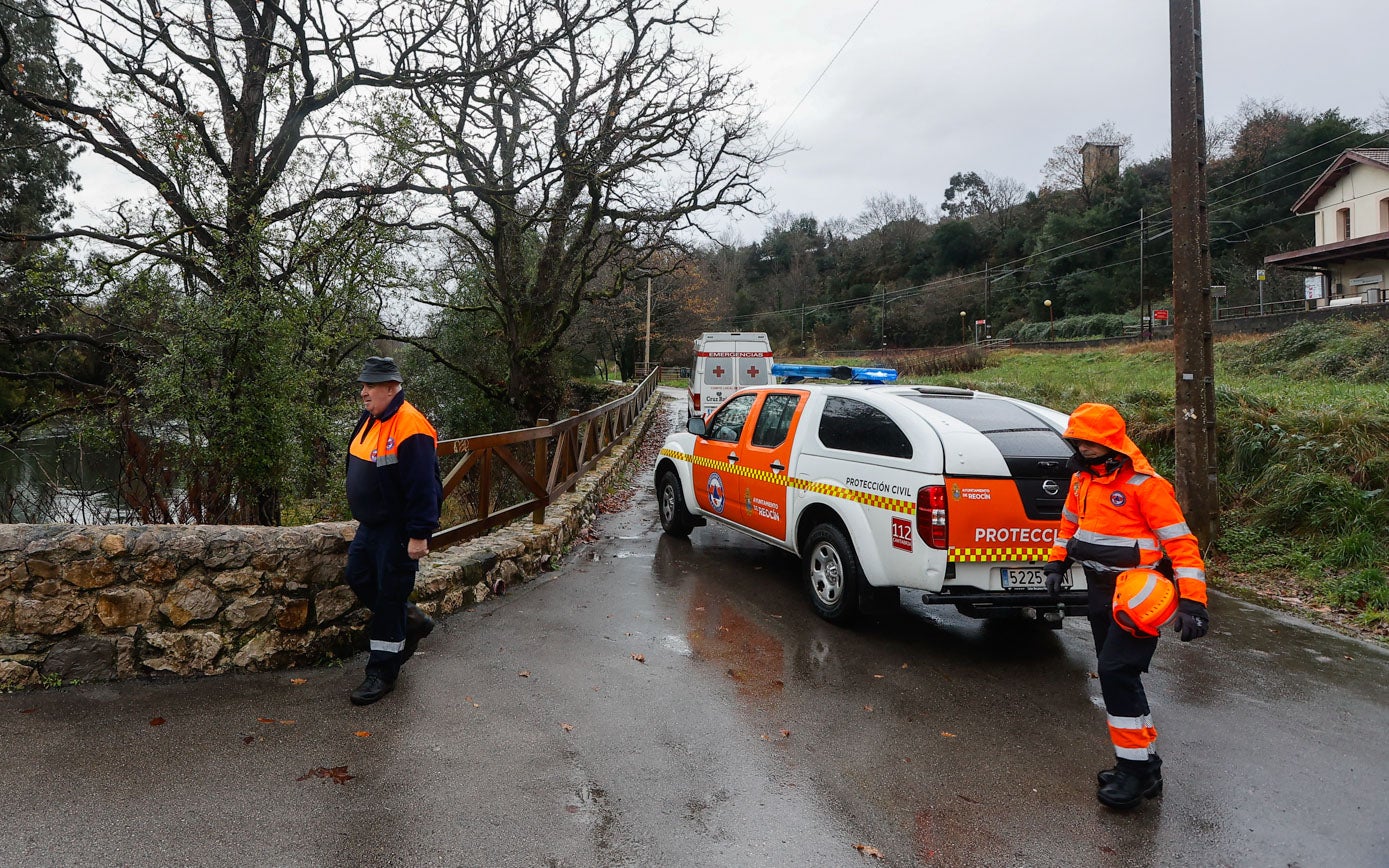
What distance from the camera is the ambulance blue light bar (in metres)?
12.6

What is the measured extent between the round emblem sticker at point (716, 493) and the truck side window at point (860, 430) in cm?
171

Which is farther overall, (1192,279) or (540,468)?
(540,468)

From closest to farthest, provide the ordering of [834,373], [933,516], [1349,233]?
[933,516], [834,373], [1349,233]

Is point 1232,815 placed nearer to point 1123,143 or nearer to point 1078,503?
point 1078,503

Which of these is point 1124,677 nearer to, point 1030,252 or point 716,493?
point 716,493

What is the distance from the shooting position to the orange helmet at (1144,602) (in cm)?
334

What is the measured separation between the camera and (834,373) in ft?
51.9

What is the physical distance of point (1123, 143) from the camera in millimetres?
73125

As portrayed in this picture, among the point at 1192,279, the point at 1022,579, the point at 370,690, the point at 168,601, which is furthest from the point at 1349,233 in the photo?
the point at 168,601

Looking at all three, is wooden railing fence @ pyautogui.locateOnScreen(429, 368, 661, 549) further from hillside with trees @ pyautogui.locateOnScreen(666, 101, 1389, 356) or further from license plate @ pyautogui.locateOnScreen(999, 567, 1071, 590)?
hillside with trees @ pyautogui.locateOnScreen(666, 101, 1389, 356)

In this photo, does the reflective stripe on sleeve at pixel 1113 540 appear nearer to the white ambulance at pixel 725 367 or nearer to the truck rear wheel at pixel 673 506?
the truck rear wheel at pixel 673 506

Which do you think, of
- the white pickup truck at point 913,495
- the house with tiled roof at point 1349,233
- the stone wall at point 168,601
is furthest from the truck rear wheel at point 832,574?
the house with tiled roof at point 1349,233

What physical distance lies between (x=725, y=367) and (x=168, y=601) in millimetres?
15795

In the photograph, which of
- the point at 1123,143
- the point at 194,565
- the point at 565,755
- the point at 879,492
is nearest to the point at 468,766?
the point at 565,755
